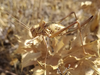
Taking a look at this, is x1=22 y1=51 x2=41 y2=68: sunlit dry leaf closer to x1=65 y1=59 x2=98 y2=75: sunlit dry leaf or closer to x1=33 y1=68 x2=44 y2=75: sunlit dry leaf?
x1=33 y1=68 x2=44 y2=75: sunlit dry leaf

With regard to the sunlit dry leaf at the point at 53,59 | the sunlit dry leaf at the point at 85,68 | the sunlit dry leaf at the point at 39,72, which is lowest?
Answer: the sunlit dry leaf at the point at 85,68

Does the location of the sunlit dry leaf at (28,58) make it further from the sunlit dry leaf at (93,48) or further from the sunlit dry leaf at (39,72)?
the sunlit dry leaf at (93,48)

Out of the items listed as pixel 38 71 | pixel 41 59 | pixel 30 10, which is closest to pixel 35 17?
pixel 30 10

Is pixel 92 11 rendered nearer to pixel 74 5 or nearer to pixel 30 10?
pixel 74 5

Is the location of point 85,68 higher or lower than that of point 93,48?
lower

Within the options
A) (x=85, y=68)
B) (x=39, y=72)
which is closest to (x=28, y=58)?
(x=39, y=72)

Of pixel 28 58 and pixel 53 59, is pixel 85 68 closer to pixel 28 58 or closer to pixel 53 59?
pixel 53 59

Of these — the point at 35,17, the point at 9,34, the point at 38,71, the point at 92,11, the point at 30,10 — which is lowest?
the point at 38,71

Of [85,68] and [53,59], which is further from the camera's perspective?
[53,59]

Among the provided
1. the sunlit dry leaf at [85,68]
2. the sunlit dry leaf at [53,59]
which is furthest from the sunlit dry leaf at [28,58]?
the sunlit dry leaf at [85,68]

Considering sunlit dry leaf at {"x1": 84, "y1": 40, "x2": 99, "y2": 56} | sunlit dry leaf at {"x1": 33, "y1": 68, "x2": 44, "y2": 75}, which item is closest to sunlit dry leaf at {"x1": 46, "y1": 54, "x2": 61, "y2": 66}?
sunlit dry leaf at {"x1": 33, "y1": 68, "x2": 44, "y2": 75}

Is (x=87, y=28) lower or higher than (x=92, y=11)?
lower
